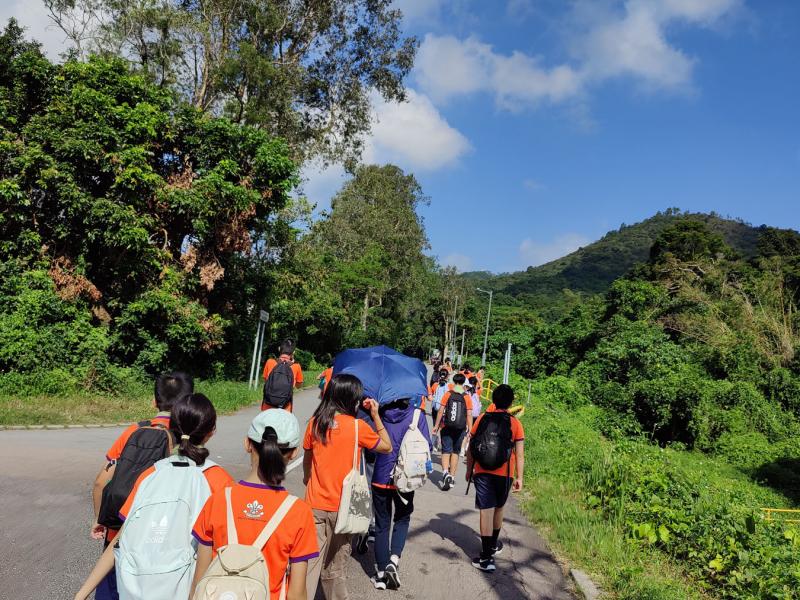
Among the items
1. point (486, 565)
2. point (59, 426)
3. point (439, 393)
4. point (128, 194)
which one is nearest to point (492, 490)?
point (486, 565)

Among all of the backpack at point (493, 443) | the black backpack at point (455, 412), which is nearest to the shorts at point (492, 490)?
the backpack at point (493, 443)

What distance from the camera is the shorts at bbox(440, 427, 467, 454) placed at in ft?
31.3

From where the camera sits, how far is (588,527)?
267 inches

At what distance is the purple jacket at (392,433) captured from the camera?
16.4 ft

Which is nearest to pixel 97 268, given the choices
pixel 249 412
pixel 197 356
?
pixel 197 356

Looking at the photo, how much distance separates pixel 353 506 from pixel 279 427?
50.8 inches

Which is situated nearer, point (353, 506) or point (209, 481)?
point (209, 481)

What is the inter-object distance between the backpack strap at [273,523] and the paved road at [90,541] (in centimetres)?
261

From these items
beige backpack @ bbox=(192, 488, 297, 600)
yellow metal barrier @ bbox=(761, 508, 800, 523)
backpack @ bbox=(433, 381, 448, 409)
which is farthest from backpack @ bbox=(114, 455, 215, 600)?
backpack @ bbox=(433, 381, 448, 409)

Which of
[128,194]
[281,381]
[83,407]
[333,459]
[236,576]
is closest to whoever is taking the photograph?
[236,576]

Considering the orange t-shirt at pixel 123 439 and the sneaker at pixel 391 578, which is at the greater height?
the orange t-shirt at pixel 123 439

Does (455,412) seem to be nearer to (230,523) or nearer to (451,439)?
(451,439)

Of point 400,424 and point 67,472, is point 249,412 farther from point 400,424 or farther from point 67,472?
point 400,424

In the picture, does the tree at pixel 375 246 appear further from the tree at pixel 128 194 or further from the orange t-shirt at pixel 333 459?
the orange t-shirt at pixel 333 459
